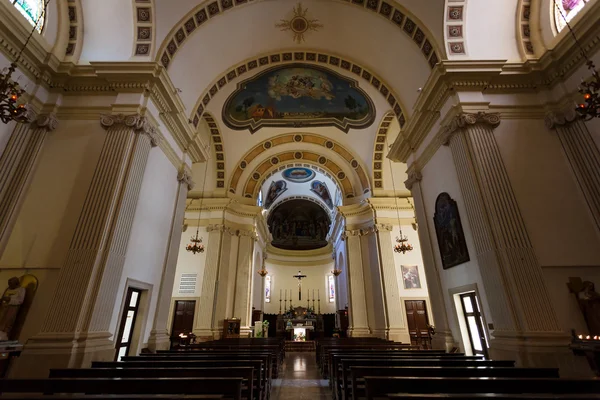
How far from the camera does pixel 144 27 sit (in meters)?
7.00

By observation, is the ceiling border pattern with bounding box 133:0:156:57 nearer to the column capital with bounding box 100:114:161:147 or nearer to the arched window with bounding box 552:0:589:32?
the column capital with bounding box 100:114:161:147

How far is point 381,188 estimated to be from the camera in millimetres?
14031

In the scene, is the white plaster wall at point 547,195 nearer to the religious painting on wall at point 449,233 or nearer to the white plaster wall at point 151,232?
the religious painting on wall at point 449,233

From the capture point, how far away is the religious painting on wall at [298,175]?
63.1ft

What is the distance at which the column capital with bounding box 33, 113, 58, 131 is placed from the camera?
5.95 meters

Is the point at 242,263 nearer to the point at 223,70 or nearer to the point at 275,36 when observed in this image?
the point at 223,70

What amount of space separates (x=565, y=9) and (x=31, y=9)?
11.4 m

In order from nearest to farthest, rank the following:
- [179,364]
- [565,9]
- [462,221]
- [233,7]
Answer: [179,364]
[462,221]
[565,9]
[233,7]

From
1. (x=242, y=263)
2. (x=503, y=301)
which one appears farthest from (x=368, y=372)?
(x=242, y=263)

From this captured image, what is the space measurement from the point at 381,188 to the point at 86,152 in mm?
11627

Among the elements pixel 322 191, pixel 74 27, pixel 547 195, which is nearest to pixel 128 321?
pixel 74 27

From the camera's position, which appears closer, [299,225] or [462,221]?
[462,221]

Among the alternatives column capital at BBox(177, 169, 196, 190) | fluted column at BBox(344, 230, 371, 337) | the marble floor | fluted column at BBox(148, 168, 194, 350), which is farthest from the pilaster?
fluted column at BBox(344, 230, 371, 337)

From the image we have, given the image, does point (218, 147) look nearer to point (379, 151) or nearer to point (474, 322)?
point (379, 151)
